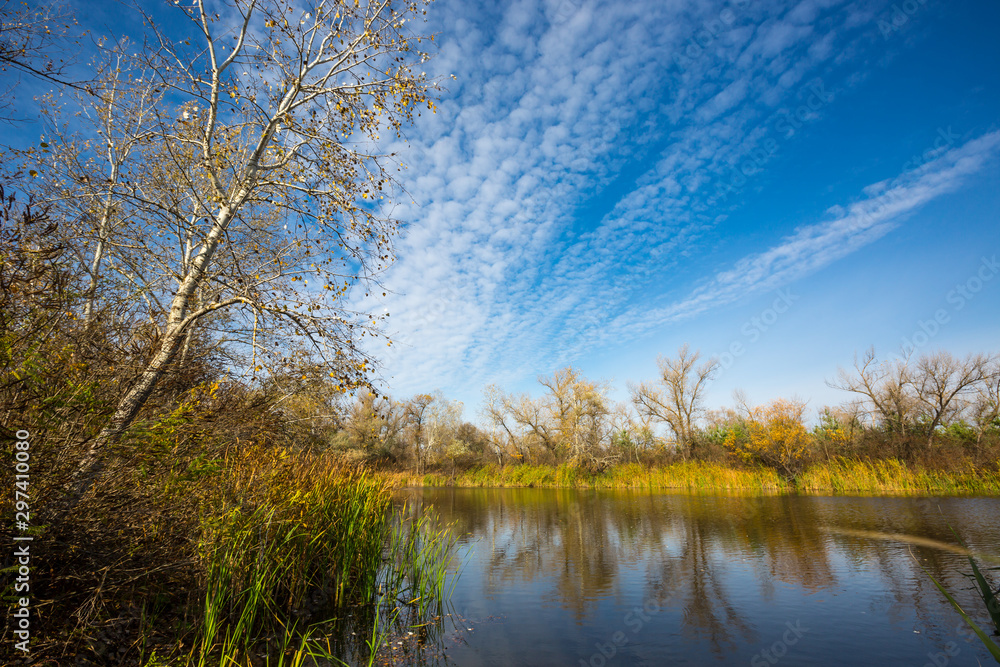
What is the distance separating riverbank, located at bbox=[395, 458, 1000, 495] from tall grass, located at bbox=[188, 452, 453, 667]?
262 inches

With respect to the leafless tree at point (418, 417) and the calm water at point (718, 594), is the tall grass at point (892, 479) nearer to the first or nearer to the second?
the calm water at point (718, 594)

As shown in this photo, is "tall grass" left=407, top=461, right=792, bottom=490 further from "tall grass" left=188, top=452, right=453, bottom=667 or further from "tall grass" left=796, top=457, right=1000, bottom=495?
"tall grass" left=188, top=452, right=453, bottom=667

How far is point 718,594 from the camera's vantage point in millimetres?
6414

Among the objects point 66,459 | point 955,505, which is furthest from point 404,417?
point 66,459

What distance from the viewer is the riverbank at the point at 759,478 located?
656 inches

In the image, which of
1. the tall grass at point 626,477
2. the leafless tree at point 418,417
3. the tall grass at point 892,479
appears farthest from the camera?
the leafless tree at point 418,417

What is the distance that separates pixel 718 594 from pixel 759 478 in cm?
1811

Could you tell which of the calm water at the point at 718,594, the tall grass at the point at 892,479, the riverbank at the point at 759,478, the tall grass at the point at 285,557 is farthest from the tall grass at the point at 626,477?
the tall grass at the point at 285,557

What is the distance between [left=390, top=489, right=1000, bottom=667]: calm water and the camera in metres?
4.63

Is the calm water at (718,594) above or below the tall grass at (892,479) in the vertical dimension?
below

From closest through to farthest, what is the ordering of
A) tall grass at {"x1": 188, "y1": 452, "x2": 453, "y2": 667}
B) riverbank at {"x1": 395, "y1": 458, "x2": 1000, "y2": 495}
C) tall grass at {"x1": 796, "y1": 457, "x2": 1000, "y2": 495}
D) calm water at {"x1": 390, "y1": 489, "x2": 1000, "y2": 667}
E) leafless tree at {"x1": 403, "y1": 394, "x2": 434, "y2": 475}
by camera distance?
tall grass at {"x1": 188, "y1": 452, "x2": 453, "y2": 667} → calm water at {"x1": 390, "y1": 489, "x2": 1000, "y2": 667} → tall grass at {"x1": 796, "y1": 457, "x2": 1000, "y2": 495} → riverbank at {"x1": 395, "y1": 458, "x2": 1000, "y2": 495} → leafless tree at {"x1": 403, "y1": 394, "x2": 434, "y2": 475}

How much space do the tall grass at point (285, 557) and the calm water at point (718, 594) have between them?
137cm

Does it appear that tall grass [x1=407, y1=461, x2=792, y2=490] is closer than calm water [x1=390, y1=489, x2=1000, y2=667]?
No

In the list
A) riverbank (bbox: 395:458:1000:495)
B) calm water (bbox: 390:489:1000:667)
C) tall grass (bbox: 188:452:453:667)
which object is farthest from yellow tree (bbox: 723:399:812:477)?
tall grass (bbox: 188:452:453:667)
